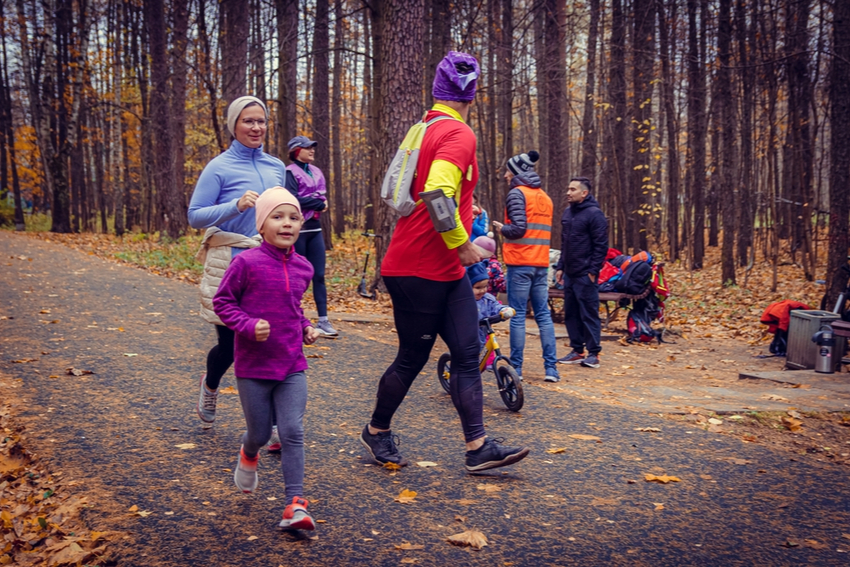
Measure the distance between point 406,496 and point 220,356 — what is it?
153cm

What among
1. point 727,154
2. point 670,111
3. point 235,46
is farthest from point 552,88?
point 235,46

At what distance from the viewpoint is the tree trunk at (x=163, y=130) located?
21062 millimetres

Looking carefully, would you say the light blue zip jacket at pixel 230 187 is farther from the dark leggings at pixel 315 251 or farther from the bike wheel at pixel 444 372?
the dark leggings at pixel 315 251

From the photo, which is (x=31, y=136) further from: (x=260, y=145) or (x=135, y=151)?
(x=260, y=145)

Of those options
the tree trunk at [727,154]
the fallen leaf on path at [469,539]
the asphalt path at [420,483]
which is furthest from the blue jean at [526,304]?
the tree trunk at [727,154]

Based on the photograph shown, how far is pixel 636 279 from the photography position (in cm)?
1117

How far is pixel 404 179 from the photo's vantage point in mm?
4090

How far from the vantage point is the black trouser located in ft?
27.8

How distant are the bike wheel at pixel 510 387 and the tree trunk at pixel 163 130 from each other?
57.0 feet

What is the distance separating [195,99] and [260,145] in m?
29.6

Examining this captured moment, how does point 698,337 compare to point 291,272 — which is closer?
point 291,272

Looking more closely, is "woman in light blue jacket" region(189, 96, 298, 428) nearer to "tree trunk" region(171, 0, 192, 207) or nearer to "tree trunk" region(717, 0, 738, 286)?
"tree trunk" region(717, 0, 738, 286)

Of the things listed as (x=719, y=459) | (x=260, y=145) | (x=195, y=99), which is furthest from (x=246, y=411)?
(x=195, y=99)

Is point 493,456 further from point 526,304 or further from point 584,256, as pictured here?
point 584,256
